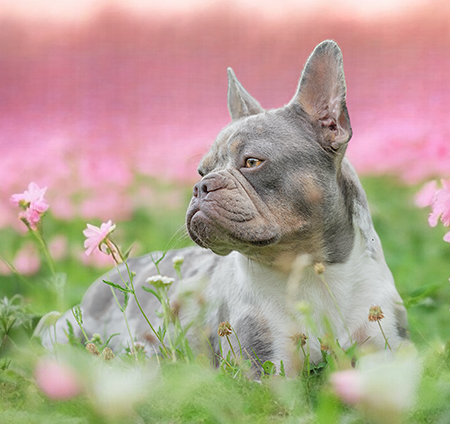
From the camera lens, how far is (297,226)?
3.13 meters

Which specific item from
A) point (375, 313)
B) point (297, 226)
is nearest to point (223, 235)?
point (297, 226)

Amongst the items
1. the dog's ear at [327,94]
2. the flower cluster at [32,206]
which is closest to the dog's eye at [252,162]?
the dog's ear at [327,94]

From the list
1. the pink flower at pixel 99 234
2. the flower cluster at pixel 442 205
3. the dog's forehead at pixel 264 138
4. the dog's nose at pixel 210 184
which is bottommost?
the flower cluster at pixel 442 205

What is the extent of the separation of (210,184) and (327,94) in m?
0.72

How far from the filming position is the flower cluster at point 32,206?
333cm

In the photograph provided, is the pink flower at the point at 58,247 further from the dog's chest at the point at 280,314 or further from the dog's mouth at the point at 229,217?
the dog's mouth at the point at 229,217

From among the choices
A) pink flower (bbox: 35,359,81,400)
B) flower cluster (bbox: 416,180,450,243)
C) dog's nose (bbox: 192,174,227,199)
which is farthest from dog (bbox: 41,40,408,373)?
pink flower (bbox: 35,359,81,400)

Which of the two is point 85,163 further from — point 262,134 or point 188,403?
point 188,403

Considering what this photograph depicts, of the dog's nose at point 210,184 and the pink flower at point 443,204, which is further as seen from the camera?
the dog's nose at point 210,184

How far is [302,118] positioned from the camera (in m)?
3.34

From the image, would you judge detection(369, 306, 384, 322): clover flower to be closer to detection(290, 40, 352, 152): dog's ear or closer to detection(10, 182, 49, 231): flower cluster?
detection(290, 40, 352, 152): dog's ear

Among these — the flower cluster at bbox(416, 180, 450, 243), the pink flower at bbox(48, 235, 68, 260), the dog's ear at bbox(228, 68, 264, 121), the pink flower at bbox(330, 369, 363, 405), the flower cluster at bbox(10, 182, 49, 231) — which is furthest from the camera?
the pink flower at bbox(48, 235, 68, 260)

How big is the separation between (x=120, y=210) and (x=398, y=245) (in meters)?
3.00

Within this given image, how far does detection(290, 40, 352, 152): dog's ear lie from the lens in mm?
3203
